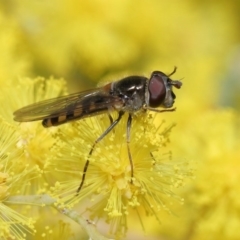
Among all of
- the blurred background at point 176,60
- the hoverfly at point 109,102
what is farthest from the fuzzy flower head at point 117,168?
the blurred background at point 176,60

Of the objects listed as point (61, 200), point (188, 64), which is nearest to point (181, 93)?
point (188, 64)

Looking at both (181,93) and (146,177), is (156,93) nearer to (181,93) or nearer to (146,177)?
(146,177)

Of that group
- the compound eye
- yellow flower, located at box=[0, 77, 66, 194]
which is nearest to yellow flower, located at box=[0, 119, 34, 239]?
yellow flower, located at box=[0, 77, 66, 194]

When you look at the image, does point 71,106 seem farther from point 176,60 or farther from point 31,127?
point 176,60

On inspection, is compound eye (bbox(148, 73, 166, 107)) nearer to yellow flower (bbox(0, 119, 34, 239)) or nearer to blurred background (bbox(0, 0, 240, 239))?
blurred background (bbox(0, 0, 240, 239))

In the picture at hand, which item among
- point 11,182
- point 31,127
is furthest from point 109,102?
point 11,182

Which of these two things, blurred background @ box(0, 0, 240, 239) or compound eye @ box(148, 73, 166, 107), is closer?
compound eye @ box(148, 73, 166, 107)
